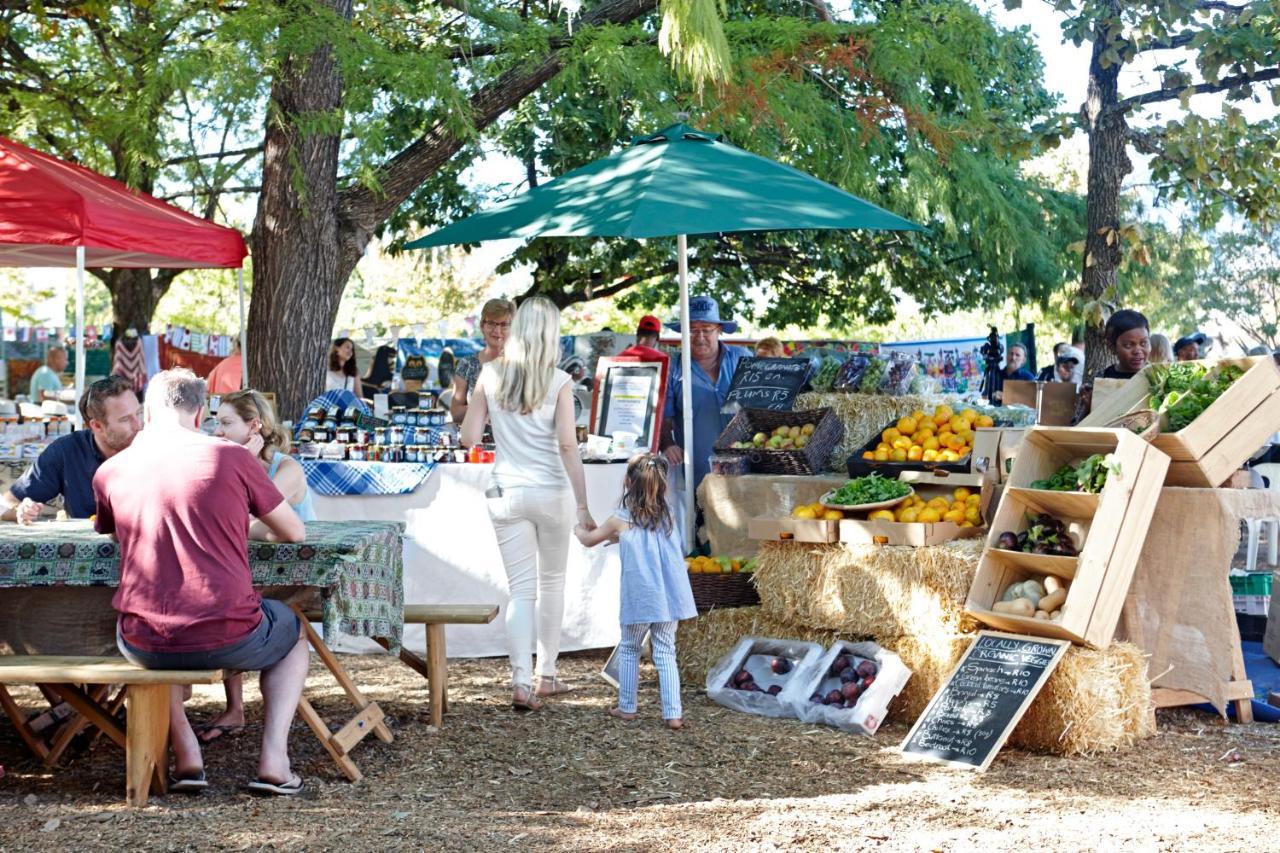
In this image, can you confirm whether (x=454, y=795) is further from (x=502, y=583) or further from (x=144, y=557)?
(x=502, y=583)

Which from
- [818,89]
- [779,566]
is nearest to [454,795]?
[779,566]

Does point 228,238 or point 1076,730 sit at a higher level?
point 228,238

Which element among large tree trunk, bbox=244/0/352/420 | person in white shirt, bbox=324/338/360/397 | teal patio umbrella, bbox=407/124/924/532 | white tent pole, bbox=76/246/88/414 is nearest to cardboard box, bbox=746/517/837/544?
teal patio umbrella, bbox=407/124/924/532

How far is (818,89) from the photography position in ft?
36.8

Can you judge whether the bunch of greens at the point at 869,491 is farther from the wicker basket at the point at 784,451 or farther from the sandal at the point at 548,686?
the sandal at the point at 548,686

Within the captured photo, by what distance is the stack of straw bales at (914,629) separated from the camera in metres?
5.32

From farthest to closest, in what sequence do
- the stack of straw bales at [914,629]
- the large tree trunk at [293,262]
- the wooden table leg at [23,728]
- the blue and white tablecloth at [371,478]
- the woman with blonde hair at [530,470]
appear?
the large tree trunk at [293,262] < the blue and white tablecloth at [371,478] < the woman with blonde hair at [530,470] < the stack of straw bales at [914,629] < the wooden table leg at [23,728]

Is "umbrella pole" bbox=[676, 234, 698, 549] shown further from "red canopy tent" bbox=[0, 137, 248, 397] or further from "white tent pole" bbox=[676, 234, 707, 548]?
"red canopy tent" bbox=[0, 137, 248, 397]

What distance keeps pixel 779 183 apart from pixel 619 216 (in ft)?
2.88

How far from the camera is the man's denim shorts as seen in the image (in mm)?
4336

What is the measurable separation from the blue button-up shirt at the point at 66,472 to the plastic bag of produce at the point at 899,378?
153 inches

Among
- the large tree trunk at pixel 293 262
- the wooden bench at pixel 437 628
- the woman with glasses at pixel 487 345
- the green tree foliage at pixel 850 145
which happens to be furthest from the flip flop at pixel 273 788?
the green tree foliage at pixel 850 145

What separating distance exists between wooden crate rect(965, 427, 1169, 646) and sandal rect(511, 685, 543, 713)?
1.86 meters

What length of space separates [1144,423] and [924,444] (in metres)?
1.18
